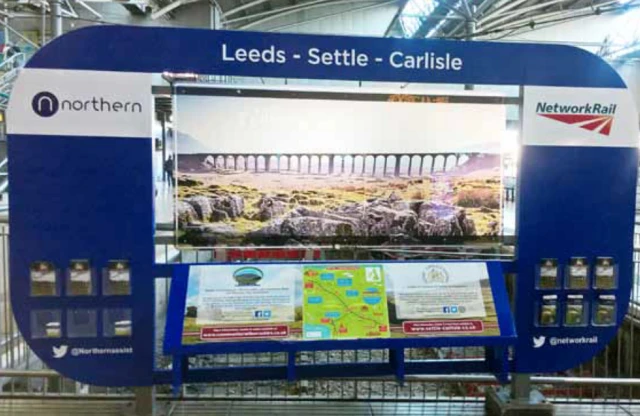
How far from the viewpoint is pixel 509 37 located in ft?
58.4

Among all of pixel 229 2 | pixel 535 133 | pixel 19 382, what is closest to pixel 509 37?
pixel 229 2

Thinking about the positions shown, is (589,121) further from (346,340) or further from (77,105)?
(77,105)

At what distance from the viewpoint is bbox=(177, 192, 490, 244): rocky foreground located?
2.88 meters

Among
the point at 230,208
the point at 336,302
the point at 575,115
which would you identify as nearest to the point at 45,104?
the point at 230,208

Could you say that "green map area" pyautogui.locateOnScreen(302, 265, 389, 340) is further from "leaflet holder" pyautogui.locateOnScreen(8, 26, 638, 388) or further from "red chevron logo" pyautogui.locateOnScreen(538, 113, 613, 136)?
"red chevron logo" pyautogui.locateOnScreen(538, 113, 613, 136)

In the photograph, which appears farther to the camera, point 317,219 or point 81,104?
point 317,219

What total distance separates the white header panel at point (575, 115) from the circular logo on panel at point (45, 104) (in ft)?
8.63

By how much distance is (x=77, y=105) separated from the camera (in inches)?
106

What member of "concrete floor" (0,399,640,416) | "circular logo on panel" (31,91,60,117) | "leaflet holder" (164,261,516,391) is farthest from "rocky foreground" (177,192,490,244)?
"concrete floor" (0,399,640,416)

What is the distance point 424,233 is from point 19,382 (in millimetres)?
4225

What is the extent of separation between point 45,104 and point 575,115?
→ 299 centimetres

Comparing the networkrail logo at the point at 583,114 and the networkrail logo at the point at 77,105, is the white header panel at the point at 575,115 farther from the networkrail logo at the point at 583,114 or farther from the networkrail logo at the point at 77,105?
the networkrail logo at the point at 77,105

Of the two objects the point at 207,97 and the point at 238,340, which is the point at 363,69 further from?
the point at 238,340

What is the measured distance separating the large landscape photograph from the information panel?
0.19 metres
